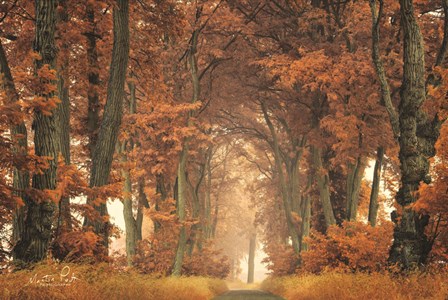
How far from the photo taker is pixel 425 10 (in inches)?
571

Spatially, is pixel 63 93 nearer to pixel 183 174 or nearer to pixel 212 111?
pixel 183 174

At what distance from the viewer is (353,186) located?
16266 mm

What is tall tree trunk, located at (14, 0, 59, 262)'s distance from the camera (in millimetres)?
7438

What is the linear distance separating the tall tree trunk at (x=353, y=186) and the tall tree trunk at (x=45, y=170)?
36.1 feet

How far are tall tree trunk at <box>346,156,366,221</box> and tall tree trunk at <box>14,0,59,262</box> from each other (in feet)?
36.1

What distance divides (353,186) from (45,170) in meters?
11.3

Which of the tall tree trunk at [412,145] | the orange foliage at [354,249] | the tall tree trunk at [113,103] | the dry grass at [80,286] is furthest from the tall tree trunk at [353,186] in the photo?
the tall tree trunk at [113,103]

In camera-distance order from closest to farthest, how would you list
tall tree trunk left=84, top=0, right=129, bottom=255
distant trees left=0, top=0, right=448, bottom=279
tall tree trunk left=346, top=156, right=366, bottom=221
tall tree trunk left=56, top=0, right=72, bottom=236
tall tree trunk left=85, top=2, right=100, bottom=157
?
distant trees left=0, top=0, right=448, bottom=279, tall tree trunk left=84, top=0, right=129, bottom=255, tall tree trunk left=56, top=0, right=72, bottom=236, tall tree trunk left=85, top=2, right=100, bottom=157, tall tree trunk left=346, top=156, right=366, bottom=221

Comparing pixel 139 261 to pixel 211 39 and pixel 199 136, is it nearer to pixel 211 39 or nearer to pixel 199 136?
pixel 199 136

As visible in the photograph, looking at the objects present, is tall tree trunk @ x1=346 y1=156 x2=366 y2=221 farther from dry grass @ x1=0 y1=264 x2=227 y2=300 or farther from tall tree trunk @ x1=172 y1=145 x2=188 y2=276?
dry grass @ x1=0 y1=264 x2=227 y2=300

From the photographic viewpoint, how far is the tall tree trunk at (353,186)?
16.1m

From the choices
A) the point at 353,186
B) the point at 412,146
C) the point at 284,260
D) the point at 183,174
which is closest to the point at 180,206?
the point at 183,174

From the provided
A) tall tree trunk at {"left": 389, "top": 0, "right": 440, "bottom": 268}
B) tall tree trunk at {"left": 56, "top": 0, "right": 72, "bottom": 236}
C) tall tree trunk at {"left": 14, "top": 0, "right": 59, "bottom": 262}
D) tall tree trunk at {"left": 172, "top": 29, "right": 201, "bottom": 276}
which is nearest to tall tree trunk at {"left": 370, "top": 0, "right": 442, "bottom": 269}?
tall tree trunk at {"left": 389, "top": 0, "right": 440, "bottom": 268}

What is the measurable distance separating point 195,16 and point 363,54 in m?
6.83
